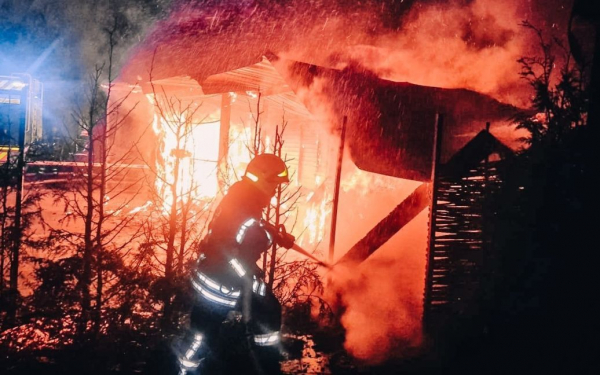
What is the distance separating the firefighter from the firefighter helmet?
0.31 feet

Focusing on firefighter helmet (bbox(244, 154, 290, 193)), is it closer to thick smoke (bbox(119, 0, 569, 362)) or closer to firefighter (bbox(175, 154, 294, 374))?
firefighter (bbox(175, 154, 294, 374))

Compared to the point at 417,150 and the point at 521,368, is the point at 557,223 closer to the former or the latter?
the point at 521,368

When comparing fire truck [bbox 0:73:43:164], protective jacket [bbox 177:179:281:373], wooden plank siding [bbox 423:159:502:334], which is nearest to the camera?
protective jacket [bbox 177:179:281:373]

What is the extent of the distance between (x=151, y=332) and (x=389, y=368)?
8.97 ft

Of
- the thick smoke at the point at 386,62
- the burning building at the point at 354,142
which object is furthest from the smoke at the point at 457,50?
the burning building at the point at 354,142

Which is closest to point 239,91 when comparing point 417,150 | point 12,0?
point 417,150

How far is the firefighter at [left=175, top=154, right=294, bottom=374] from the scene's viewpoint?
3594 millimetres

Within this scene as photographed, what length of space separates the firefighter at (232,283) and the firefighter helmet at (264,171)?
96mm

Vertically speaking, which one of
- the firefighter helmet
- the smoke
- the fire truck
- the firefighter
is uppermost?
the smoke

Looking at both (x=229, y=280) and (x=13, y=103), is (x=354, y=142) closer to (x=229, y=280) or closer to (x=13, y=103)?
(x=229, y=280)

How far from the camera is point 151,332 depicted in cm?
459

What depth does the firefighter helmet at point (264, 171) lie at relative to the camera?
150 inches

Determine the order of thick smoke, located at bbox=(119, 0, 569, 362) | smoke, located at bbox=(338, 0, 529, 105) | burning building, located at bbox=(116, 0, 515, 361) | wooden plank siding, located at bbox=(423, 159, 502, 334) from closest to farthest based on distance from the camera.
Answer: wooden plank siding, located at bbox=(423, 159, 502, 334) → burning building, located at bbox=(116, 0, 515, 361) → thick smoke, located at bbox=(119, 0, 569, 362) → smoke, located at bbox=(338, 0, 529, 105)

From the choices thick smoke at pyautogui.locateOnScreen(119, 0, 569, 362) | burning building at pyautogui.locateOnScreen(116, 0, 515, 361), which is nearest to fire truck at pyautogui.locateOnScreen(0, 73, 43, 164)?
burning building at pyautogui.locateOnScreen(116, 0, 515, 361)
